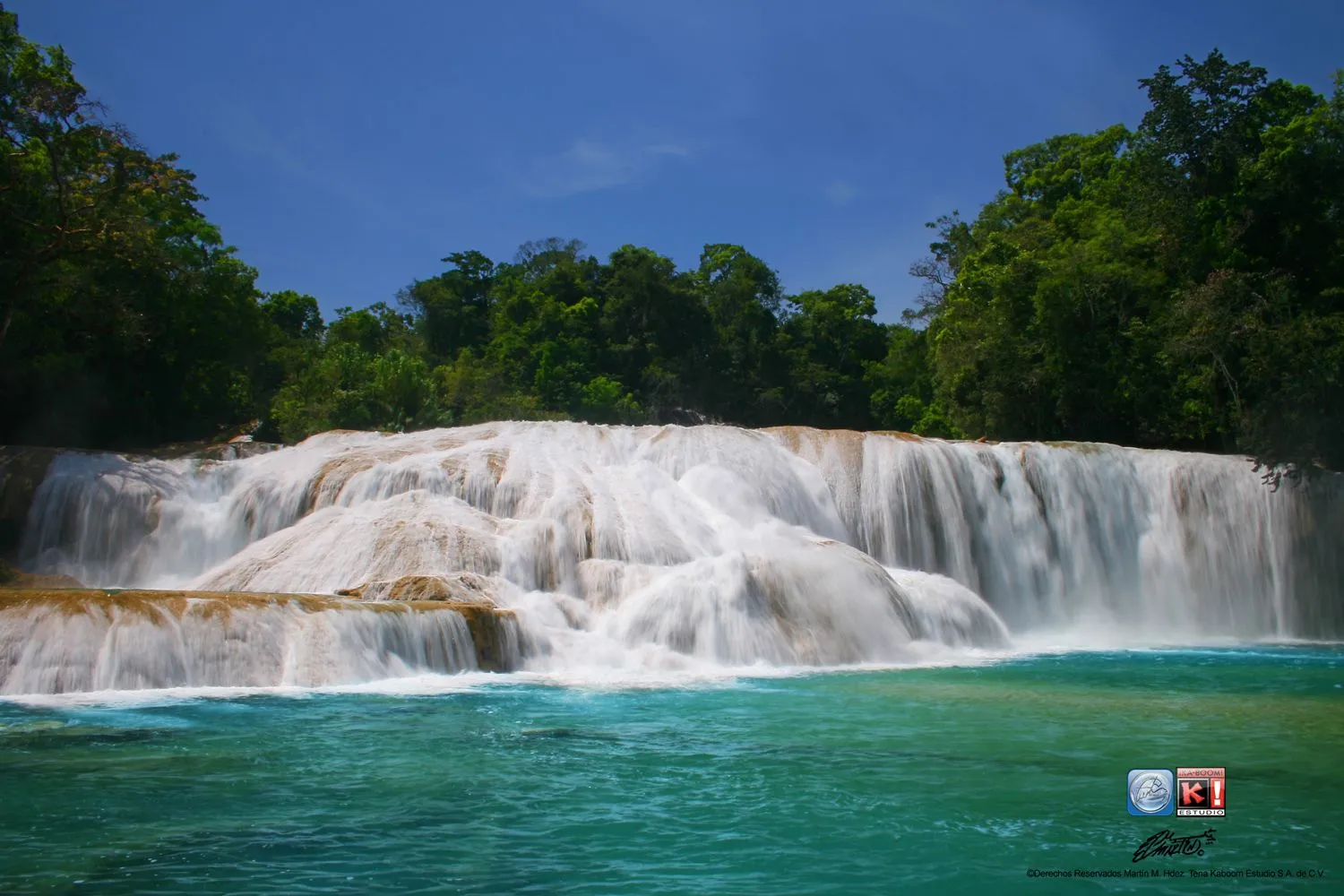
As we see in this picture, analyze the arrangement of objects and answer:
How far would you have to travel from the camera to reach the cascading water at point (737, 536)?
1526 cm

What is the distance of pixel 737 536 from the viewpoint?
18.3 meters

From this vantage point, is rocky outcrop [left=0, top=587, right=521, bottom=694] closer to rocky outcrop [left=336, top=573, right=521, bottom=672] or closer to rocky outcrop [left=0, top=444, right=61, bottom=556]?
rocky outcrop [left=336, top=573, right=521, bottom=672]

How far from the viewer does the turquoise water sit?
5.46 metres

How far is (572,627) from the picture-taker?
1464 cm

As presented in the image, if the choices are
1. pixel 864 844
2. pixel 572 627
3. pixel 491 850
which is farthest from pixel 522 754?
pixel 572 627

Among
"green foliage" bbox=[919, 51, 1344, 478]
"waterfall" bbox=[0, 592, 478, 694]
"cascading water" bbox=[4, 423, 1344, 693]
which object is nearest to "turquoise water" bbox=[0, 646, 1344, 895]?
"waterfall" bbox=[0, 592, 478, 694]

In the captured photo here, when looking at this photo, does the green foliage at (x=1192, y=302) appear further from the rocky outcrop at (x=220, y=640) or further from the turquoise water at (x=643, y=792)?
the rocky outcrop at (x=220, y=640)
